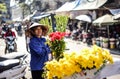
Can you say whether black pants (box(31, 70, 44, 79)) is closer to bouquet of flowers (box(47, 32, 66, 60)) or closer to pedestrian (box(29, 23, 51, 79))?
pedestrian (box(29, 23, 51, 79))

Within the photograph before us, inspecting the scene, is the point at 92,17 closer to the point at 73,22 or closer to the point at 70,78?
the point at 73,22

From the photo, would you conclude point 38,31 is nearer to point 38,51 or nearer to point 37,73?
point 38,51

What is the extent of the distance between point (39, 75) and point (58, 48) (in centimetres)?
97

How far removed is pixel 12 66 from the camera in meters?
8.19

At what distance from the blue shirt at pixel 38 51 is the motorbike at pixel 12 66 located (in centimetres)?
234

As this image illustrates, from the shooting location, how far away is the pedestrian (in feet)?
18.3

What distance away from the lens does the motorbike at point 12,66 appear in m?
7.95

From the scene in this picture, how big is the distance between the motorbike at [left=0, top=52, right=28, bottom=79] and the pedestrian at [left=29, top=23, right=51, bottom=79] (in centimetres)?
232

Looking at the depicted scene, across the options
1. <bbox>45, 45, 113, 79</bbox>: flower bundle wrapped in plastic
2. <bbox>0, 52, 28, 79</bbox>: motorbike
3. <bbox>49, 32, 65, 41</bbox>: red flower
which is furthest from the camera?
<bbox>0, 52, 28, 79</bbox>: motorbike

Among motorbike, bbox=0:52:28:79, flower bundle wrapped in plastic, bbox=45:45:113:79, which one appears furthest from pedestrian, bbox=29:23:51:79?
motorbike, bbox=0:52:28:79

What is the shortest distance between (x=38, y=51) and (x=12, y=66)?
2802 millimetres

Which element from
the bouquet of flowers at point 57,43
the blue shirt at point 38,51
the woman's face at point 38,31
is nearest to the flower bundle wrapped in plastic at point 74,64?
the bouquet of flowers at point 57,43

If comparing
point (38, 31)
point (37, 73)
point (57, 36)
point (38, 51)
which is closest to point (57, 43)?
point (57, 36)

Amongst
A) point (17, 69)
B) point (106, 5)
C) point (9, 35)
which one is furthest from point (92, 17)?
point (17, 69)
